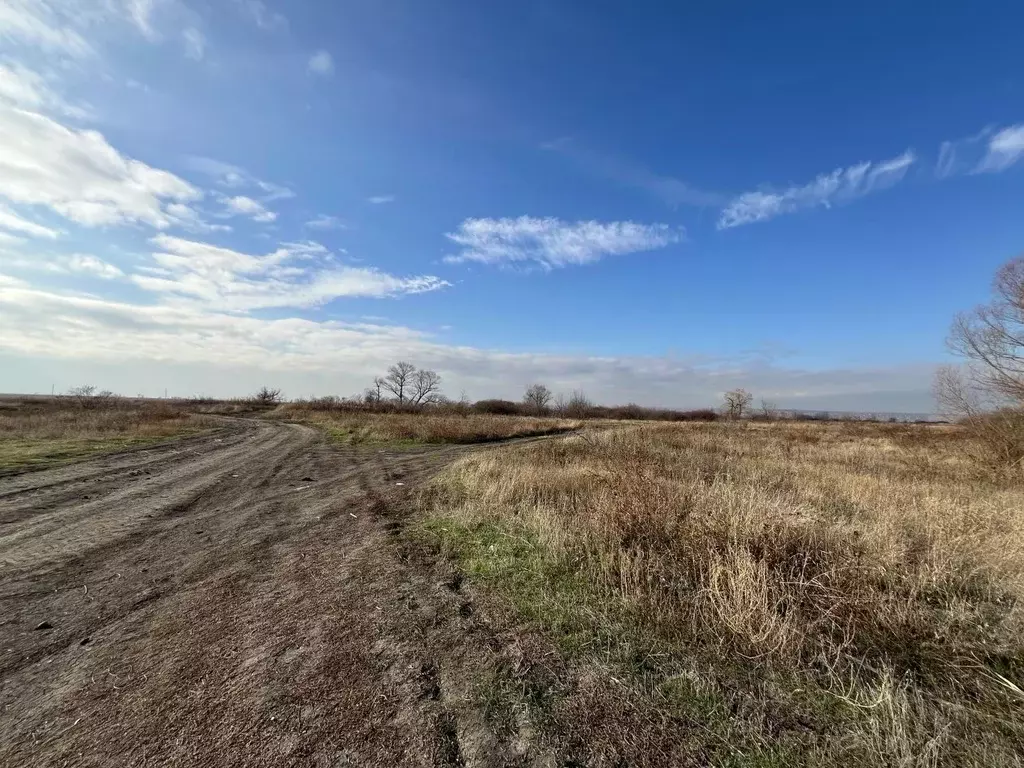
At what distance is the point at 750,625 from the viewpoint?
12.7 ft

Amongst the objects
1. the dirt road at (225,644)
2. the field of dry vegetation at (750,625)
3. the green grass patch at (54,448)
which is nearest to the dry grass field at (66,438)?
the green grass patch at (54,448)

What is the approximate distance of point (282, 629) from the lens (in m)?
4.17

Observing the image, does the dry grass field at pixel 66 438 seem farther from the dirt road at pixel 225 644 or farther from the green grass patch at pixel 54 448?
the dirt road at pixel 225 644

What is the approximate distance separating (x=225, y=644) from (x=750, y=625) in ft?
15.0

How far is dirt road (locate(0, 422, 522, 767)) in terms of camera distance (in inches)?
109

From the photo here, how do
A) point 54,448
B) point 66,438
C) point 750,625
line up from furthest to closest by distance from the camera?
point 66,438 < point 54,448 < point 750,625

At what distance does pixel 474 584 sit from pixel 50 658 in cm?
376

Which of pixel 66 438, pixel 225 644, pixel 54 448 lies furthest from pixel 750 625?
pixel 66 438

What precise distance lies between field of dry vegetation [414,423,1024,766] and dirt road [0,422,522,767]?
63 centimetres

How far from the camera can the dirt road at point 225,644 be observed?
109 inches

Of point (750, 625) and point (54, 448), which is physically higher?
point (54, 448)

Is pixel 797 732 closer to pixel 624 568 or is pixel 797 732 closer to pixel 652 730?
pixel 652 730

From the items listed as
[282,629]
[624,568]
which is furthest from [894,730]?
[282,629]

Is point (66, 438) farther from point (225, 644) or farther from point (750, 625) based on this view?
point (750, 625)
